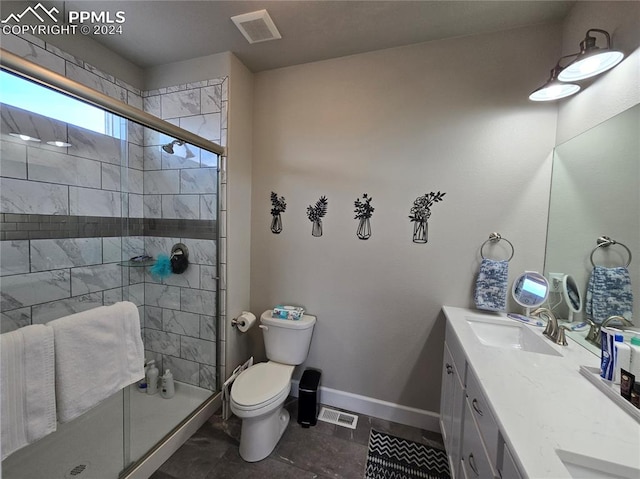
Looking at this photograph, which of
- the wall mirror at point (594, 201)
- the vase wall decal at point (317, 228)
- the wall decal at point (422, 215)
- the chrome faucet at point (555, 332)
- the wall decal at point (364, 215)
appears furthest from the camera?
the vase wall decal at point (317, 228)

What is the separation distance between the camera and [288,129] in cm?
193

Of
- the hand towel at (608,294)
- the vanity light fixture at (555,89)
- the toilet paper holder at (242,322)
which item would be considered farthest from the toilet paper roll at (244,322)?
the vanity light fixture at (555,89)

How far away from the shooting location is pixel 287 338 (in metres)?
1.81

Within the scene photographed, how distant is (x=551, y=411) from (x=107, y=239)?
2.39 metres

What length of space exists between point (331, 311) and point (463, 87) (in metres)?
1.76

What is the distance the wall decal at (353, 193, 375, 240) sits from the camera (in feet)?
5.82

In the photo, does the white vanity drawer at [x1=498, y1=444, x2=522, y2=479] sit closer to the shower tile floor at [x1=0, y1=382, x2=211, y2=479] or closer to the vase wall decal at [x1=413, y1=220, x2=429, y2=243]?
the vase wall decal at [x1=413, y1=220, x2=429, y2=243]

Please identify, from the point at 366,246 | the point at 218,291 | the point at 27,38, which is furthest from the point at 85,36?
the point at 366,246

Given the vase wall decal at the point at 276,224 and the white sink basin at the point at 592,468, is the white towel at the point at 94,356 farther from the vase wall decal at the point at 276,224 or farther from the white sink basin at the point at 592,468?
the white sink basin at the point at 592,468

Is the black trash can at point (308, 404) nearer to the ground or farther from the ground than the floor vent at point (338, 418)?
farther from the ground

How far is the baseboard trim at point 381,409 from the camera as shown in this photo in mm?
1714

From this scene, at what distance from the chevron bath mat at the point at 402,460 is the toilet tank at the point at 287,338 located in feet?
2.33

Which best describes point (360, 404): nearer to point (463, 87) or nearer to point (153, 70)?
point (463, 87)

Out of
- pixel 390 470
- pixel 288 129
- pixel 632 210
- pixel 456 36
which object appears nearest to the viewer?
pixel 632 210
